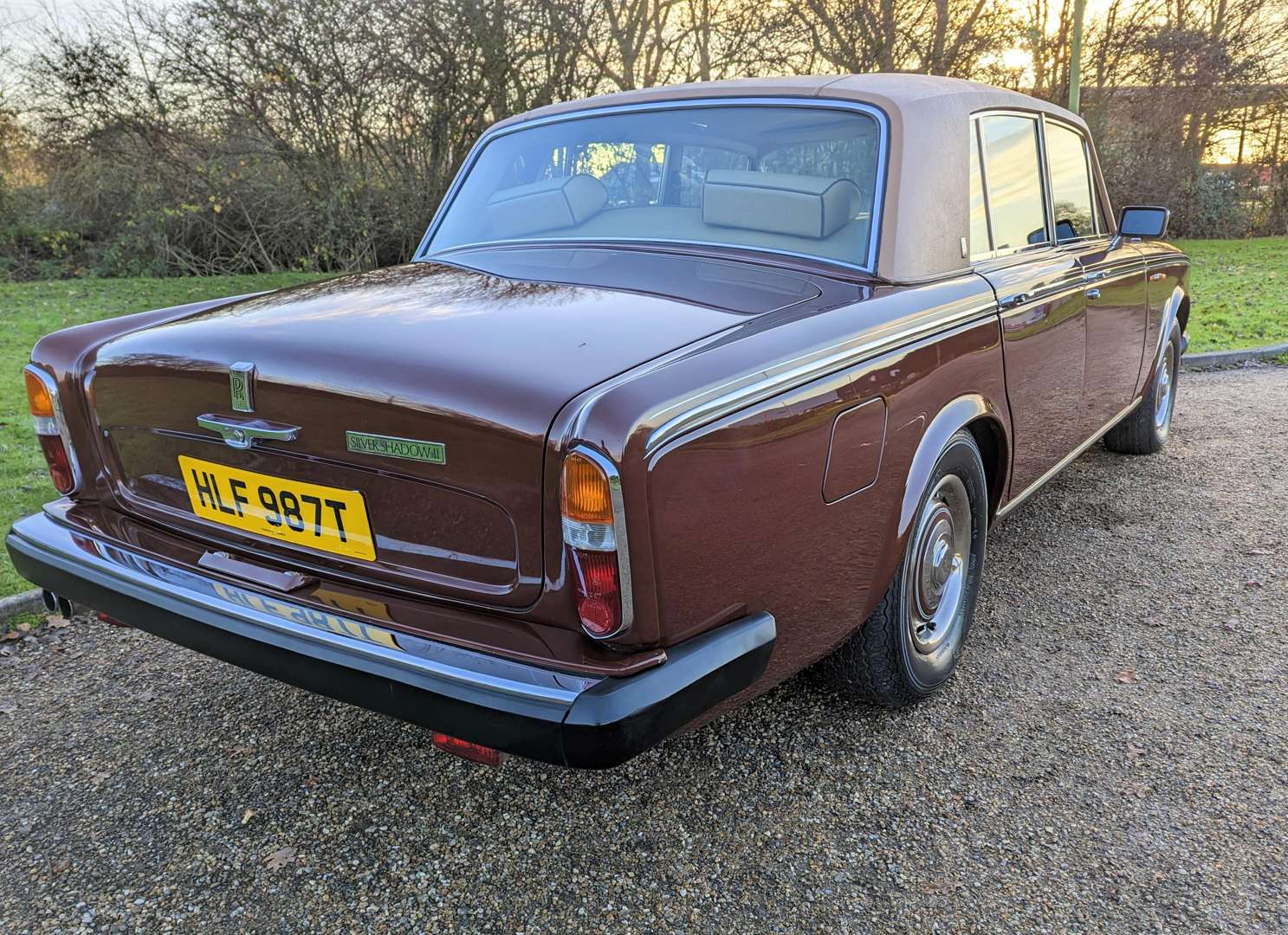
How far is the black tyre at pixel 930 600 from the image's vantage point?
2.47m

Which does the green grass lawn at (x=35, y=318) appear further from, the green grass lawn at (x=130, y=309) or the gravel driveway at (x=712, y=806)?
A: the gravel driveway at (x=712, y=806)

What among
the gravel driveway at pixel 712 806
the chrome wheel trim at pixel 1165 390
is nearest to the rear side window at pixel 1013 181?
the gravel driveway at pixel 712 806

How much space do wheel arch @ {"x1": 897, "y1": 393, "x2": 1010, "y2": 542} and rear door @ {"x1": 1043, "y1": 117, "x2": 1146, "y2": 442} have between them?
842mm

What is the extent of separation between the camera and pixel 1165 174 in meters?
18.2

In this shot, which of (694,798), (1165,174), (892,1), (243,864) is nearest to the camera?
(243,864)

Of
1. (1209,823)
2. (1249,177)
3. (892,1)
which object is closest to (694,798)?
(1209,823)

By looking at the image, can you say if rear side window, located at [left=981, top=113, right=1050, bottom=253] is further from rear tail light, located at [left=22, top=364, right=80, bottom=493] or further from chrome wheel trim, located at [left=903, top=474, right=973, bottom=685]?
rear tail light, located at [left=22, top=364, right=80, bottom=493]

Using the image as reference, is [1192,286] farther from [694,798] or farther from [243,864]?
[243,864]

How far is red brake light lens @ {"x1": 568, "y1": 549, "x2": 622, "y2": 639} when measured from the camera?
166 centimetres

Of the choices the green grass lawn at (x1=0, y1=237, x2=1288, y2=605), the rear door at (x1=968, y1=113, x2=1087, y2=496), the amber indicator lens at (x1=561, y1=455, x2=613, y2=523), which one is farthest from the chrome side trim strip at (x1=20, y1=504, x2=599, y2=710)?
the green grass lawn at (x1=0, y1=237, x2=1288, y2=605)

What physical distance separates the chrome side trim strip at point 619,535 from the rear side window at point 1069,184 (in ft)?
8.69

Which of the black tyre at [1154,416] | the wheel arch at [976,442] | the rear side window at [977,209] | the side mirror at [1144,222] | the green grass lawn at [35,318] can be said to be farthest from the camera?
the black tyre at [1154,416]

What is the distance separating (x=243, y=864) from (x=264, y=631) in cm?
63

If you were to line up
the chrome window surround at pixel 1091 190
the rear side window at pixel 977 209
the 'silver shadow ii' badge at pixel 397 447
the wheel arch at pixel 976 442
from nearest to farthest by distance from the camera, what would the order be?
1. the 'silver shadow ii' badge at pixel 397 447
2. the wheel arch at pixel 976 442
3. the rear side window at pixel 977 209
4. the chrome window surround at pixel 1091 190
